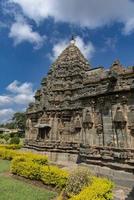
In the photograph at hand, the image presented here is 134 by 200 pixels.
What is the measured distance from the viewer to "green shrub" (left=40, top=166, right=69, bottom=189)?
11.0m

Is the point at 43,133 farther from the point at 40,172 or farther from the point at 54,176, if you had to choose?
the point at 54,176

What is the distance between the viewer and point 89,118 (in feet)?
47.7

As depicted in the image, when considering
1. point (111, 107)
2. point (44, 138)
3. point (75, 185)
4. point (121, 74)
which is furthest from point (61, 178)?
point (44, 138)

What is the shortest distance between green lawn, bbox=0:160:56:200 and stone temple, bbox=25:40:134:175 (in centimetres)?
423

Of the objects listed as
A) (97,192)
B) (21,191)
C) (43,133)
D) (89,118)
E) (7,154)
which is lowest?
(21,191)

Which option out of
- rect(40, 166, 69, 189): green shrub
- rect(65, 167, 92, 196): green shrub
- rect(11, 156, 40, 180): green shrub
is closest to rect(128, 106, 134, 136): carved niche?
rect(65, 167, 92, 196): green shrub

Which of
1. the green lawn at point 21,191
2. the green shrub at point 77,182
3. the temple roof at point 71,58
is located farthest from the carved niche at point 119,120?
the temple roof at point 71,58

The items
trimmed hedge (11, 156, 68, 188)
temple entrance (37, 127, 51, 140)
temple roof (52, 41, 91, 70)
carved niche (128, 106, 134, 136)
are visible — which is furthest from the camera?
temple roof (52, 41, 91, 70)

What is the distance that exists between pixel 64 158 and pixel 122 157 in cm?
1099

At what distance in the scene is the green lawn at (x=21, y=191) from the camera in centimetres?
990

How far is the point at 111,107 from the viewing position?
13.4 metres

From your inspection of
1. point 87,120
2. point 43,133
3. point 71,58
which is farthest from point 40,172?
point 71,58

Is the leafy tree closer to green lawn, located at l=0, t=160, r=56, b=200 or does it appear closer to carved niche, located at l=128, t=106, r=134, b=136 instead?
green lawn, located at l=0, t=160, r=56, b=200

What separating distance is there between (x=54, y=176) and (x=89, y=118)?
15.9ft
